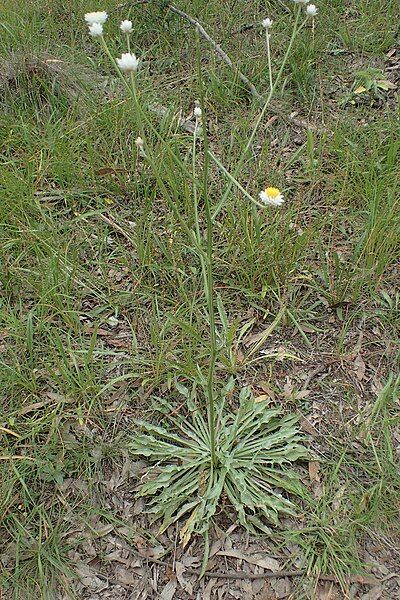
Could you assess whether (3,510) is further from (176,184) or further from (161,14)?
(161,14)

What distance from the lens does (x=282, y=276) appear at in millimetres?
2312

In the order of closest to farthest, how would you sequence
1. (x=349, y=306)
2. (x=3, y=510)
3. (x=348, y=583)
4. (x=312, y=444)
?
(x=348, y=583) < (x=3, y=510) < (x=312, y=444) < (x=349, y=306)

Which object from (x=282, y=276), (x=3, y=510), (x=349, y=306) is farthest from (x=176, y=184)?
(x=3, y=510)

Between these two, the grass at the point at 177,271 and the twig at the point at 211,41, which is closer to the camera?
the grass at the point at 177,271

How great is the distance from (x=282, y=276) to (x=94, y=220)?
0.94 meters

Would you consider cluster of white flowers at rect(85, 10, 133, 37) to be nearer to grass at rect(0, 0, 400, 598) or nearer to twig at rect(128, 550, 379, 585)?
grass at rect(0, 0, 400, 598)

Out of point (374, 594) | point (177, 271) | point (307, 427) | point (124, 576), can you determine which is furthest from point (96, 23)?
point (374, 594)

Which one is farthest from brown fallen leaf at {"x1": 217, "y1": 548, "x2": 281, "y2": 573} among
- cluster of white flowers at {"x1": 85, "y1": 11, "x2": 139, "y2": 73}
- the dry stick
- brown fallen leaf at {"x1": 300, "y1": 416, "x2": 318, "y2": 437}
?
the dry stick

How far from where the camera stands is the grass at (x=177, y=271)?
1827 mm

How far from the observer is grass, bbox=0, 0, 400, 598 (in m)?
1.83

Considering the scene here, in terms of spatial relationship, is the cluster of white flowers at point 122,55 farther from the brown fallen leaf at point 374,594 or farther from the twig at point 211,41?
the brown fallen leaf at point 374,594

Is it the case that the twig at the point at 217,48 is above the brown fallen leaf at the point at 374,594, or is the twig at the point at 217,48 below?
above

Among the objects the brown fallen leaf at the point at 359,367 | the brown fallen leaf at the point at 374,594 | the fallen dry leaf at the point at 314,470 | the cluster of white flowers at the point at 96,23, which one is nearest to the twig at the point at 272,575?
the brown fallen leaf at the point at 374,594

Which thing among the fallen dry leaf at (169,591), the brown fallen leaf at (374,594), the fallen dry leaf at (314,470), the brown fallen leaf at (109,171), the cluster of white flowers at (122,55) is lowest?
the fallen dry leaf at (169,591)
